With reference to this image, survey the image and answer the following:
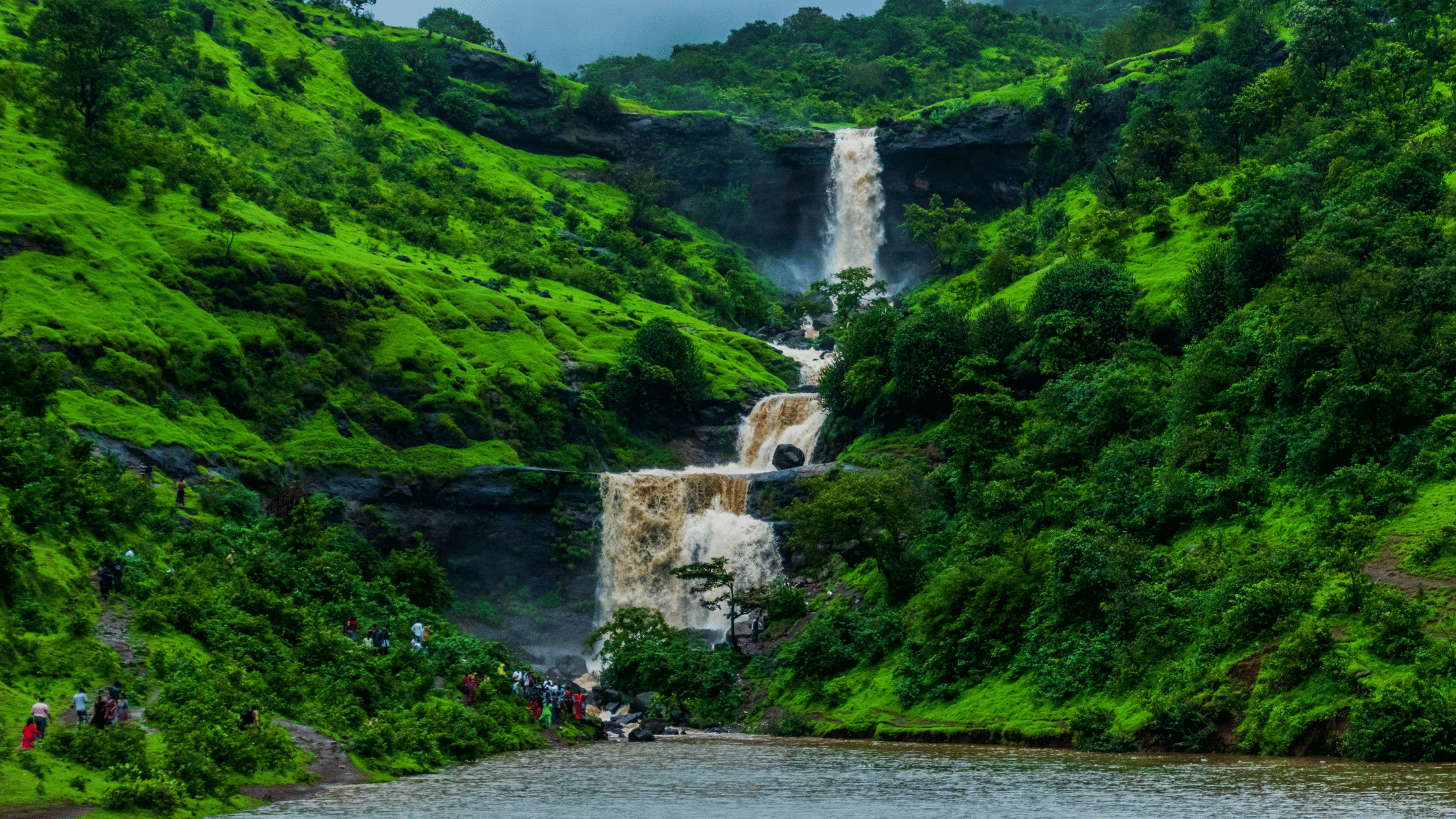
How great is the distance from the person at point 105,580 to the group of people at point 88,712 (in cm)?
567

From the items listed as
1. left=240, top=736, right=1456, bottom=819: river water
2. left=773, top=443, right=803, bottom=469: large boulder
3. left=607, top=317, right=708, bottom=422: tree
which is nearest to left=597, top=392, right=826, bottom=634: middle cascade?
left=773, top=443, right=803, bottom=469: large boulder

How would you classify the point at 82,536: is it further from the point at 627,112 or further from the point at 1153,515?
the point at 627,112

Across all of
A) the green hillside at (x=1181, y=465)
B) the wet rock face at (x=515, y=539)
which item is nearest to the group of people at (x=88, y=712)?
the green hillside at (x=1181, y=465)

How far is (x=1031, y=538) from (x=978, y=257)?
52.3m

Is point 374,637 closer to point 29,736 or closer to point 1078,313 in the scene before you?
point 29,736

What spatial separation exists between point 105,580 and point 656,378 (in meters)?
45.1

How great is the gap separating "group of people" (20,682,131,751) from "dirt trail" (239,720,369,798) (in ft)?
12.5

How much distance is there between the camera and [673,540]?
64.9 m

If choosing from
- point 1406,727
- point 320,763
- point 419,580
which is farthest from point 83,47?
point 1406,727

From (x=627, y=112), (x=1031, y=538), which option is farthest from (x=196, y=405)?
(x=627, y=112)

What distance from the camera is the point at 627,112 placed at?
12656 centimetres

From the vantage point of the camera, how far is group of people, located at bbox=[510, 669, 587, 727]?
4300cm

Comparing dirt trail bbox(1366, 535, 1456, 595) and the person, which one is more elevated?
dirt trail bbox(1366, 535, 1456, 595)

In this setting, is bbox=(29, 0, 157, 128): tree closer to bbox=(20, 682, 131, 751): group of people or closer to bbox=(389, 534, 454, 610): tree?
bbox=(389, 534, 454, 610): tree
